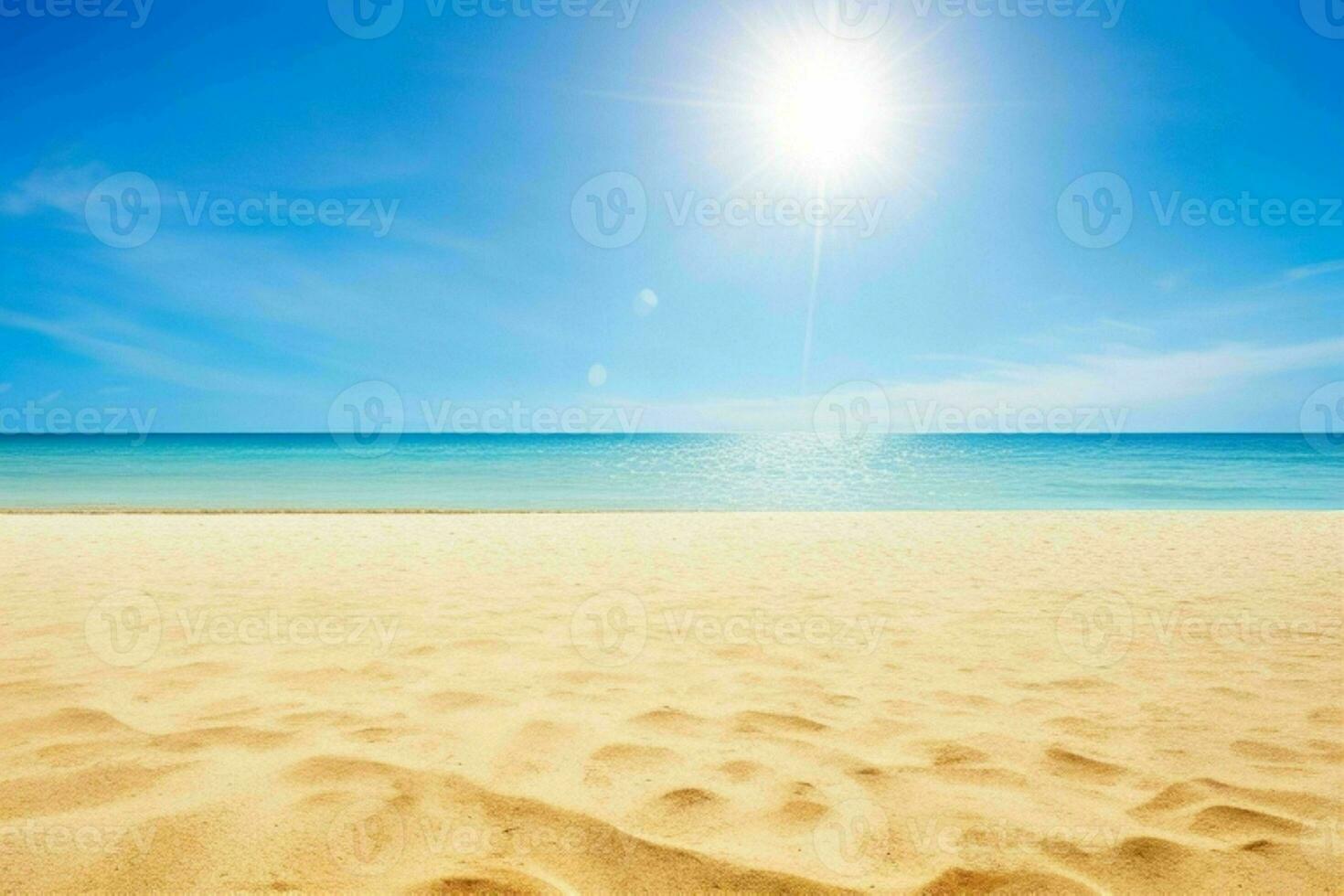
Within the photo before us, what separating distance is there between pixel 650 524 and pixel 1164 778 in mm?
10983

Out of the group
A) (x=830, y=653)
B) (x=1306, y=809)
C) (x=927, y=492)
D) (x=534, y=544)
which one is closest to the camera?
(x=1306, y=809)

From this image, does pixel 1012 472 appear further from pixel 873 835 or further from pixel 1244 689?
pixel 873 835

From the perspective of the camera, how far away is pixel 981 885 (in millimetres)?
2389

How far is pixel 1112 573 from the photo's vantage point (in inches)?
334

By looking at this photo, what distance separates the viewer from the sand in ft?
8.16

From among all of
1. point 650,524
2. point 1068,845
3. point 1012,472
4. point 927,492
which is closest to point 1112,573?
point 1068,845

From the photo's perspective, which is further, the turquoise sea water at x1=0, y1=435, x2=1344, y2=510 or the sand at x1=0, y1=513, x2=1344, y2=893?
the turquoise sea water at x1=0, y1=435, x2=1344, y2=510

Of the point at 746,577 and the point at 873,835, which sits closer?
the point at 873,835

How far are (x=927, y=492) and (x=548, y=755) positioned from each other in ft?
80.0

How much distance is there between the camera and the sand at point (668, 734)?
249 cm

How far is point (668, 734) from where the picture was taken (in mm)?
3576

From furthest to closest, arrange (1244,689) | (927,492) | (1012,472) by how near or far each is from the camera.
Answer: (1012,472)
(927,492)
(1244,689)

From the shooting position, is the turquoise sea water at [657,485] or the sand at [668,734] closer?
the sand at [668,734]

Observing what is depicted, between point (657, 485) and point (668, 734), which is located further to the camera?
point (657, 485)
